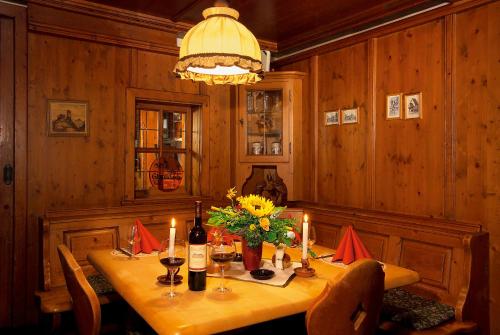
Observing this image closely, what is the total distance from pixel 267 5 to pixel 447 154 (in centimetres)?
180

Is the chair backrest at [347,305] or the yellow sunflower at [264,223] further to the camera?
the yellow sunflower at [264,223]

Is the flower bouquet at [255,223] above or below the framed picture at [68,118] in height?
below

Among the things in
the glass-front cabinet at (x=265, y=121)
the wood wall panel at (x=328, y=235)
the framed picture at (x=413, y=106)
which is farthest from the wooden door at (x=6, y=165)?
the framed picture at (x=413, y=106)

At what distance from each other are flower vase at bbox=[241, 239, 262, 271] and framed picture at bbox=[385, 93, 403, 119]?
6.46 feet

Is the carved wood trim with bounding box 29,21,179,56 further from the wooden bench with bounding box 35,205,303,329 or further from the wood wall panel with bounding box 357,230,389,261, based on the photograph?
the wood wall panel with bounding box 357,230,389,261

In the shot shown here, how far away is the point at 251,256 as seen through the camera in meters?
2.02

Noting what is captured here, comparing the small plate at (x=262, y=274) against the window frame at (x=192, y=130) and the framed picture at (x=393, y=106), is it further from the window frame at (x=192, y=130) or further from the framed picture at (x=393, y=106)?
the window frame at (x=192, y=130)

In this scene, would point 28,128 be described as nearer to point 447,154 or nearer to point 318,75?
point 318,75

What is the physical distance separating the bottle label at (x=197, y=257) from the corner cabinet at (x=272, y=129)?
8.11ft

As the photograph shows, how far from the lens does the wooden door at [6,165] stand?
10.7 feet

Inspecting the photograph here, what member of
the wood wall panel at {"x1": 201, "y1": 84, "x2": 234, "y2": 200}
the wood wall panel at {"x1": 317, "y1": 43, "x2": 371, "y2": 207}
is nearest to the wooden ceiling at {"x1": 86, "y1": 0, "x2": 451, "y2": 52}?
the wood wall panel at {"x1": 317, "y1": 43, "x2": 371, "y2": 207}

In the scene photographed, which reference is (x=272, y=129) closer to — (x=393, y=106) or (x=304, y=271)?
(x=393, y=106)

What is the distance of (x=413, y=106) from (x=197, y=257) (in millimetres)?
2330

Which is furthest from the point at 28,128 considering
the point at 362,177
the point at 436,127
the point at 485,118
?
the point at 485,118
